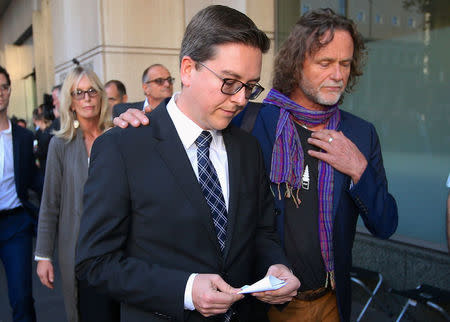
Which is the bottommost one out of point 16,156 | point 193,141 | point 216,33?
point 16,156

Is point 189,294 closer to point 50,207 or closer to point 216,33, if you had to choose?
point 216,33

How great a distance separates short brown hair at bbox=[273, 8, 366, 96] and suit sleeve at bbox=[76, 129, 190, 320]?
116cm

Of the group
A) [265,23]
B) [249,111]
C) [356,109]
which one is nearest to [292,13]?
[265,23]

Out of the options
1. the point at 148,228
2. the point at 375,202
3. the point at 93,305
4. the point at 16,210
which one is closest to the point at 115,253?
the point at 148,228

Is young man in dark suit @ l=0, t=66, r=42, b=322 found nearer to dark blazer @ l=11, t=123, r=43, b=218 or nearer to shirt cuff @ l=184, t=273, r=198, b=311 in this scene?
dark blazer @ l=11, t=123, r=43, b=218

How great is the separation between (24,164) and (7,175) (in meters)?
0.16

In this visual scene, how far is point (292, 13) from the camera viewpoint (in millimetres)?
5930

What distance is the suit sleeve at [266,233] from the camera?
1.82 meters

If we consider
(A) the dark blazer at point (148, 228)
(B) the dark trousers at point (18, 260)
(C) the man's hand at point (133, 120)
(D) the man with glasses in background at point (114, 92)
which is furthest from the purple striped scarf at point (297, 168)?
(D) the man with glasses in background at point (114, 92)

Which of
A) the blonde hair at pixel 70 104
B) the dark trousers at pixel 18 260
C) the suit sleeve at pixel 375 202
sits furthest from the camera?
the dark trousers at pixel 18 260

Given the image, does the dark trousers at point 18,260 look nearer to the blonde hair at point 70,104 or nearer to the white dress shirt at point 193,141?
the blonde hair at point 70,104

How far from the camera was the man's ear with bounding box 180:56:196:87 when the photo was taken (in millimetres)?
1653

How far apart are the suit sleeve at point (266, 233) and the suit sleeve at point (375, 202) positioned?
440 mm

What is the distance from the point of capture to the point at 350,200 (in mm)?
2205
